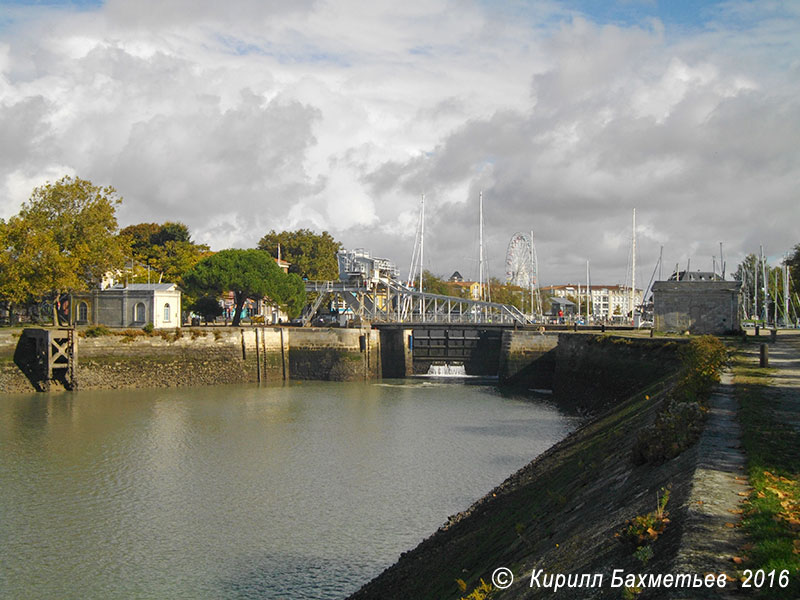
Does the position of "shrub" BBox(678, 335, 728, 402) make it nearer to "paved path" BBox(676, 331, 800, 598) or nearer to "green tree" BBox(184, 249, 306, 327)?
"paved path" BBox(676, 331, 800, 598)

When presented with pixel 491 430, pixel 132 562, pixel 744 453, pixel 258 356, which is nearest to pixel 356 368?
pixel 258 356

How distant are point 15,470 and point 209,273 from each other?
48.7 metres

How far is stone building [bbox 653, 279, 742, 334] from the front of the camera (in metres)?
52.2

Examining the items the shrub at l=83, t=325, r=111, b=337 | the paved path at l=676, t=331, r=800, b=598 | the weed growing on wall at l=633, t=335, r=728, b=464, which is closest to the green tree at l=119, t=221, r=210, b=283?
the shrub at l=83, t=325, r=111, b=337

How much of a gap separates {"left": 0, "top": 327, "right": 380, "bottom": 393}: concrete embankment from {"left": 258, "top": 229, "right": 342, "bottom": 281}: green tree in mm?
47152

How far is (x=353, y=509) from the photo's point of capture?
25.6 metres

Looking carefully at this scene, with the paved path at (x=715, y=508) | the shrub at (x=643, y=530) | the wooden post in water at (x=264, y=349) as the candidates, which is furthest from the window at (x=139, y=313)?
the shrub at (x=643, y=530)

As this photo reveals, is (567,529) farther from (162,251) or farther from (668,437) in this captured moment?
(162,251)

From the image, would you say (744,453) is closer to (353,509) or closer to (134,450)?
(353,509)

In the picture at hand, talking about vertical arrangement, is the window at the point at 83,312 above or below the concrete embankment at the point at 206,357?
above

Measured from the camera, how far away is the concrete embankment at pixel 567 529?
367 inches

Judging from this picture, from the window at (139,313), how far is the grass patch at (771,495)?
60305mm

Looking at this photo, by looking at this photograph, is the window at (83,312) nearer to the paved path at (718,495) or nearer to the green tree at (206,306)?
the green tree at (206,306)

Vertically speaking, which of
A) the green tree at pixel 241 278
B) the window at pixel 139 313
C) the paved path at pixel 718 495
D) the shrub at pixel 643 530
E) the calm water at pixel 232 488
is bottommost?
the calm water at pixel 232 488
